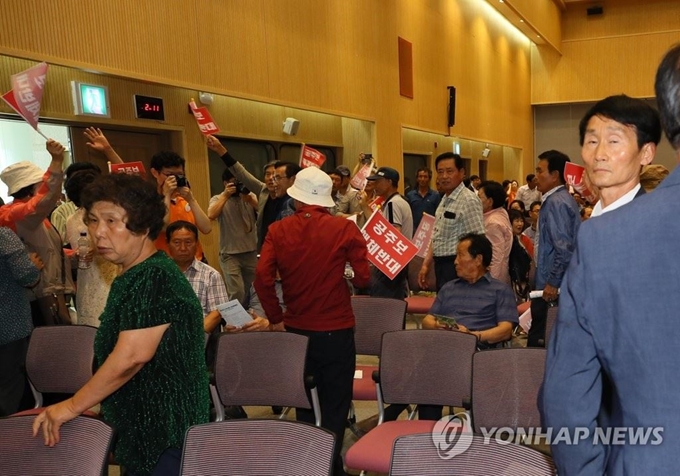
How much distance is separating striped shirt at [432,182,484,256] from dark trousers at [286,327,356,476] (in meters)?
1.58

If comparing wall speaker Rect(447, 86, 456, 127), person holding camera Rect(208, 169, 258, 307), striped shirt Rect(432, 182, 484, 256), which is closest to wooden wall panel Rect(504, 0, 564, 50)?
wall speaker Rect(447, 86, 456, 127)

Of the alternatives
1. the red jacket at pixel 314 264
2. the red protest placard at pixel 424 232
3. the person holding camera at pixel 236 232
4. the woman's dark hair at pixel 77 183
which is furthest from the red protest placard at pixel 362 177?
the red jacket at pixel 314 264

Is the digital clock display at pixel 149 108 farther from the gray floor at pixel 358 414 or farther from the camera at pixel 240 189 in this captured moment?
the gray floor at pixel 358 414

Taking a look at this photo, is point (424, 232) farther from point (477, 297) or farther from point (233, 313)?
point (233, 313)

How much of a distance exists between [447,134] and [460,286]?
10.1 m

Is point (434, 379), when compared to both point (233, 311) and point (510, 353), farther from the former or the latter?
point (233, 311)

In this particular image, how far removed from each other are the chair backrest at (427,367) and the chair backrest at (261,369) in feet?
1.43

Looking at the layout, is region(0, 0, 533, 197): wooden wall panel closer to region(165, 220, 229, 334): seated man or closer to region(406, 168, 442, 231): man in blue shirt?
region(406, 168, 442, 231): man in blue shirt

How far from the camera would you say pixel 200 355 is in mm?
1950

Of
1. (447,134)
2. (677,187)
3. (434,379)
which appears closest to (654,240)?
(677,187)

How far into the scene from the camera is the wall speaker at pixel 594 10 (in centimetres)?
1781

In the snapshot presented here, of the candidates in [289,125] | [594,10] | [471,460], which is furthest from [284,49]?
[594,10]

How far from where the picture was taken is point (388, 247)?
4.19 meters

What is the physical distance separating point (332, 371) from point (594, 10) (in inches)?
717
